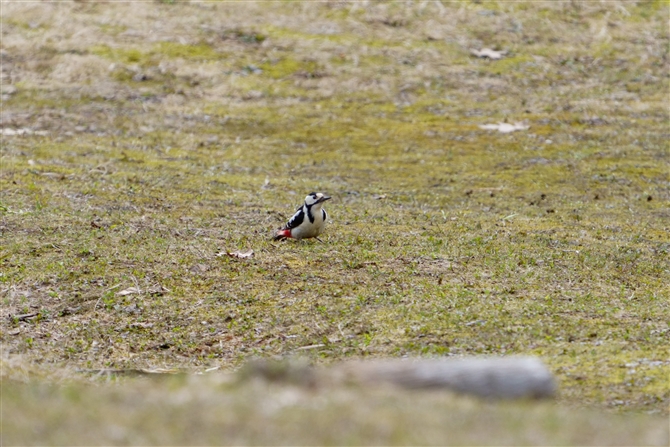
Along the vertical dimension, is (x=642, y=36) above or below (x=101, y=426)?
below

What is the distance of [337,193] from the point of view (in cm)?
2717

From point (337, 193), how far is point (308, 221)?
8080 millimetres

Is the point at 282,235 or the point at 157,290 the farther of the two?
the point at 282,235

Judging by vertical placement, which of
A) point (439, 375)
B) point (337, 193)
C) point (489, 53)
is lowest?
point (489, 53)

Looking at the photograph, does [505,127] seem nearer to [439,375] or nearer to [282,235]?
[282,235]

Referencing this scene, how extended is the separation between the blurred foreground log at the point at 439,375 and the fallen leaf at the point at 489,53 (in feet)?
114

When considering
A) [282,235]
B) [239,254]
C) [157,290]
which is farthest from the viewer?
[282,235]

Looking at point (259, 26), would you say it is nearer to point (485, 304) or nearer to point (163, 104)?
point (163, 104)

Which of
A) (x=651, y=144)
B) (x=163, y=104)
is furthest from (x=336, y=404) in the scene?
(x=163, y=104)

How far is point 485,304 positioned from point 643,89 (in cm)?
2784

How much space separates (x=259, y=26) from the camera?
148 ft

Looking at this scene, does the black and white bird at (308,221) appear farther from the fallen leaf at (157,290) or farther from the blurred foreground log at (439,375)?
the blurred foreground log at (439,375)

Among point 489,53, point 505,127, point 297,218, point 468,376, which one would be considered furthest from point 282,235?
point 489,53

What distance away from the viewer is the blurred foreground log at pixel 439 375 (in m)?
9.54
